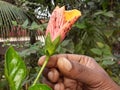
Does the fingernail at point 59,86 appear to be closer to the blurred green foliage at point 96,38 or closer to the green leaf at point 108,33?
the blurred green foliage at point 96,38

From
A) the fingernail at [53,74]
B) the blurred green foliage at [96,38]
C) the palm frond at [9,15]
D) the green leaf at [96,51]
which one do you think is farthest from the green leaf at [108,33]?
the palm frond at [9,15]

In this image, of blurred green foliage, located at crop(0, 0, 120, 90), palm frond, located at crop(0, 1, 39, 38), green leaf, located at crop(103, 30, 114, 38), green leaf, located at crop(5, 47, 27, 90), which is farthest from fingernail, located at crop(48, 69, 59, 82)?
palm frond, located at crop(0, 1, 39, 38)

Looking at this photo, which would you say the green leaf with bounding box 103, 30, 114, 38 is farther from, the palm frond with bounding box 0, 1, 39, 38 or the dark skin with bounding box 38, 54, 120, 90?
the palm frond with bounding box 0, 1, 39, 38

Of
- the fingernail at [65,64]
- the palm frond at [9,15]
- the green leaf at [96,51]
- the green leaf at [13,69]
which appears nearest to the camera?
the green leaf at [13,69]

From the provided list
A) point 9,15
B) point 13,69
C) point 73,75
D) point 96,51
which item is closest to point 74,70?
point 73,75

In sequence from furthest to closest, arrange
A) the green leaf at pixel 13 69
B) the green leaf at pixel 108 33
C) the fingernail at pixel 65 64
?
the green leaf at pixel 108 33
the fingernail at pixel 65 64
the green leaf at pixel 13 69

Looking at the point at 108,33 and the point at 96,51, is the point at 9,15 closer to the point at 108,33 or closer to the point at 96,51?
the point at 108,33

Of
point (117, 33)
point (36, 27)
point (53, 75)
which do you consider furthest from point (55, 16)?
point (117, 33)

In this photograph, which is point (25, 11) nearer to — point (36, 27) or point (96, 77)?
point (36, 27)

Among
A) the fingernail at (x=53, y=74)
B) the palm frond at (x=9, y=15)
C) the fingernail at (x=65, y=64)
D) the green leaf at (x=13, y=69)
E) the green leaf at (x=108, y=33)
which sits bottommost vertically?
the palm frond at (x=9, y=15)
